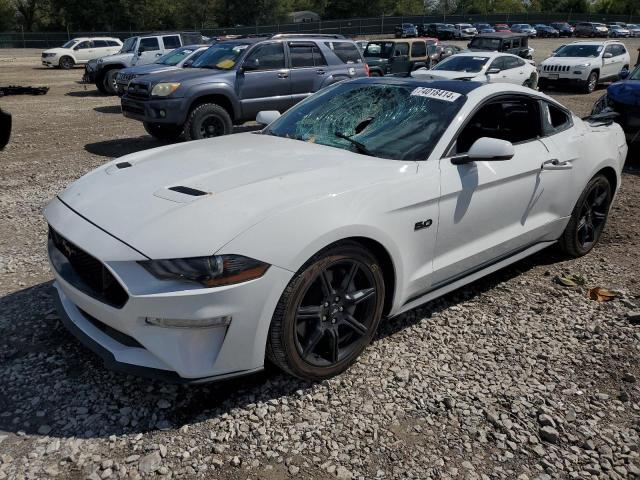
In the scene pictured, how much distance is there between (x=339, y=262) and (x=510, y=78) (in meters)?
13.7

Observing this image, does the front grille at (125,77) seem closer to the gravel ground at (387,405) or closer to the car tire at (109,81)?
the car tire at (109,81)

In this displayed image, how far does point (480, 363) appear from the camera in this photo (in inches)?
129

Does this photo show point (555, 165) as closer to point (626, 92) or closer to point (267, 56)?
point (626, 92)

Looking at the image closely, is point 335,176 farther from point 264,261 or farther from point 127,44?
point 127,44

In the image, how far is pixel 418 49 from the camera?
1914cm

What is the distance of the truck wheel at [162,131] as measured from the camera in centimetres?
973

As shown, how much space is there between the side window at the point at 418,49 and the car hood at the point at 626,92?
36.7ft

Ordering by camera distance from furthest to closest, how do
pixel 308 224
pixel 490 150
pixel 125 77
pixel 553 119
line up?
1. pixel 125 77
2. pixel 553 119
3. pixel 490 150
4. pixel 308 224

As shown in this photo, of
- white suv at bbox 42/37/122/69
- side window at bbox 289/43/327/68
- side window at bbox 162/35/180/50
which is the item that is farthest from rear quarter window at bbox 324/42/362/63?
white suv at bbox 42/37/122/69

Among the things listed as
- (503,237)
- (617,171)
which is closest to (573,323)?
(503,237)

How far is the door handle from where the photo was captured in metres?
4.00

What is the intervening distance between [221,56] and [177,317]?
8648 millimetres

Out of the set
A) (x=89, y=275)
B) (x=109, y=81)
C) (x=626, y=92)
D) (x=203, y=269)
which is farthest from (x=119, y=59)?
(x=203, y=269)

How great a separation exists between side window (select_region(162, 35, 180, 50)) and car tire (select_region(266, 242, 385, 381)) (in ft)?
61.8
